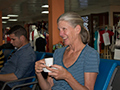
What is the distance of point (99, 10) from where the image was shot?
36.8 feet

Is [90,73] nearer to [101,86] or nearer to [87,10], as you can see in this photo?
[101,86]

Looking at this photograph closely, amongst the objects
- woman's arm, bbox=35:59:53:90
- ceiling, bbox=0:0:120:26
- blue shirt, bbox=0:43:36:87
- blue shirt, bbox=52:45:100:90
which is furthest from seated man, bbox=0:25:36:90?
ceiling, bbox=0:0:120:26

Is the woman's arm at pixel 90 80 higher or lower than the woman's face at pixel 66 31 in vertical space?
lower

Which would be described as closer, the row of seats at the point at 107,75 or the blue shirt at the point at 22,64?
the row of seats at the point at 107,75

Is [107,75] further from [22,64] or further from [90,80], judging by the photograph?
[22,64]

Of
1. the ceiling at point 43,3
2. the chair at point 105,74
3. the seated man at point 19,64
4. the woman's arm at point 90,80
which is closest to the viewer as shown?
the woman's arm at point 90,80

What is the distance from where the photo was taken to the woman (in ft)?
3.86

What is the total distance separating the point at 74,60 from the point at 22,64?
86 cm

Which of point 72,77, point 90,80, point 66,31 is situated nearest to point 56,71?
point 72,77

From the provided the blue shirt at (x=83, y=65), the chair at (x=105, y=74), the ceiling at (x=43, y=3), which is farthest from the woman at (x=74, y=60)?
the ceiling at (x=43, y=3)

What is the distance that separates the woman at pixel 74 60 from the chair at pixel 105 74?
12cm

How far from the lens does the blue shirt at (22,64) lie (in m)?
2.01

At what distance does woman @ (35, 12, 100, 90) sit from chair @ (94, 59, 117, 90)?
119mm

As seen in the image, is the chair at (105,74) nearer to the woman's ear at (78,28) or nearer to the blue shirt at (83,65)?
the blue shirt at (83,65)
